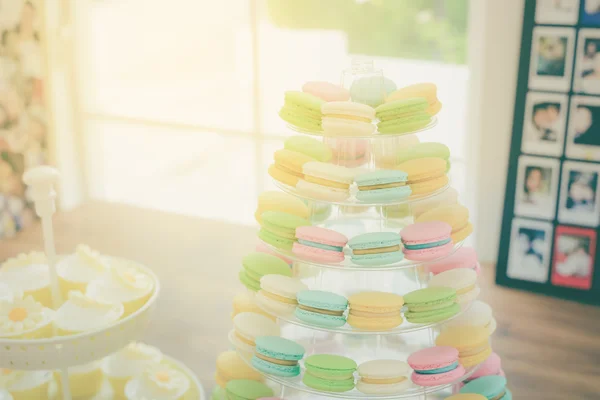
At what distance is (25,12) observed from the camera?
3.73m

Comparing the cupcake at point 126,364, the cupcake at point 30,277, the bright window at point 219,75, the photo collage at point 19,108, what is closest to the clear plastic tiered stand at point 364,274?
the cupcake at point 126,364

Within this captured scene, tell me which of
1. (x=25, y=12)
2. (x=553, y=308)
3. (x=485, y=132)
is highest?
(x=25, y=12)

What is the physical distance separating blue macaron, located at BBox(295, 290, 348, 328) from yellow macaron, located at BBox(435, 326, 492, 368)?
12.4 inches

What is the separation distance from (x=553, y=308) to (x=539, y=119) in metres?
0.80

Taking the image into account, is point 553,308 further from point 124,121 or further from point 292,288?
point 124,121

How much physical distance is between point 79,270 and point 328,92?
0.92 meters

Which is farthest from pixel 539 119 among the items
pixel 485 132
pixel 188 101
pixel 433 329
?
pixel 188 101

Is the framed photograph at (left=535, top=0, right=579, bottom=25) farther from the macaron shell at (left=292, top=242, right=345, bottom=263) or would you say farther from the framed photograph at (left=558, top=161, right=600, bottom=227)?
the macaron shell at (left=292, top=242, right=345, bottom=263)

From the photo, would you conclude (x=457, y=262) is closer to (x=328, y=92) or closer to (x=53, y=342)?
(x=328, y=92)

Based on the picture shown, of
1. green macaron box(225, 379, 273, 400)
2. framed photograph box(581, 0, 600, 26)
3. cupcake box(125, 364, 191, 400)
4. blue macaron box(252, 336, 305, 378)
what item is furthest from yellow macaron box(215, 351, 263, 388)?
framed photograph box(581, 0, 600, 26)

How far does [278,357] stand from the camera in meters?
2.05

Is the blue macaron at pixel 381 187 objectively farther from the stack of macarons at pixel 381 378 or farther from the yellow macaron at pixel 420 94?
the stack of macarons at pixel 381 378

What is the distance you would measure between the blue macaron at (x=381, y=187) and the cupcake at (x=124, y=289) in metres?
0.72

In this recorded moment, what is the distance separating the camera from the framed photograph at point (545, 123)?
3.10 m
